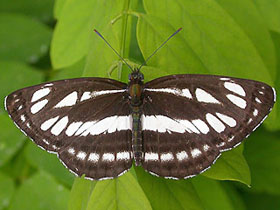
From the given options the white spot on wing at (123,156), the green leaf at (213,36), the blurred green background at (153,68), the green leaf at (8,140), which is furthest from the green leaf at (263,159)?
the green leaf at (8,140)

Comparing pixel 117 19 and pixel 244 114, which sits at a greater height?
pixel 117 19

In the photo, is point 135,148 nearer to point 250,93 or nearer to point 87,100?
point 87,100

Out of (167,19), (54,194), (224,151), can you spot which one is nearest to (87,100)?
(167,19)

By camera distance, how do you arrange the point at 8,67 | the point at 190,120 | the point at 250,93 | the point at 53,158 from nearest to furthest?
1. the point at 250,93
2. the point at 190,120
3. the point at 53,158
4. the point at 8,67

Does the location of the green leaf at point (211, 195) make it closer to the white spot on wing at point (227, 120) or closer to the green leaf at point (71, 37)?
the white spot on wing at point (227, 120)

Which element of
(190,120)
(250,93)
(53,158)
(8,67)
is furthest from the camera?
(8,67)
